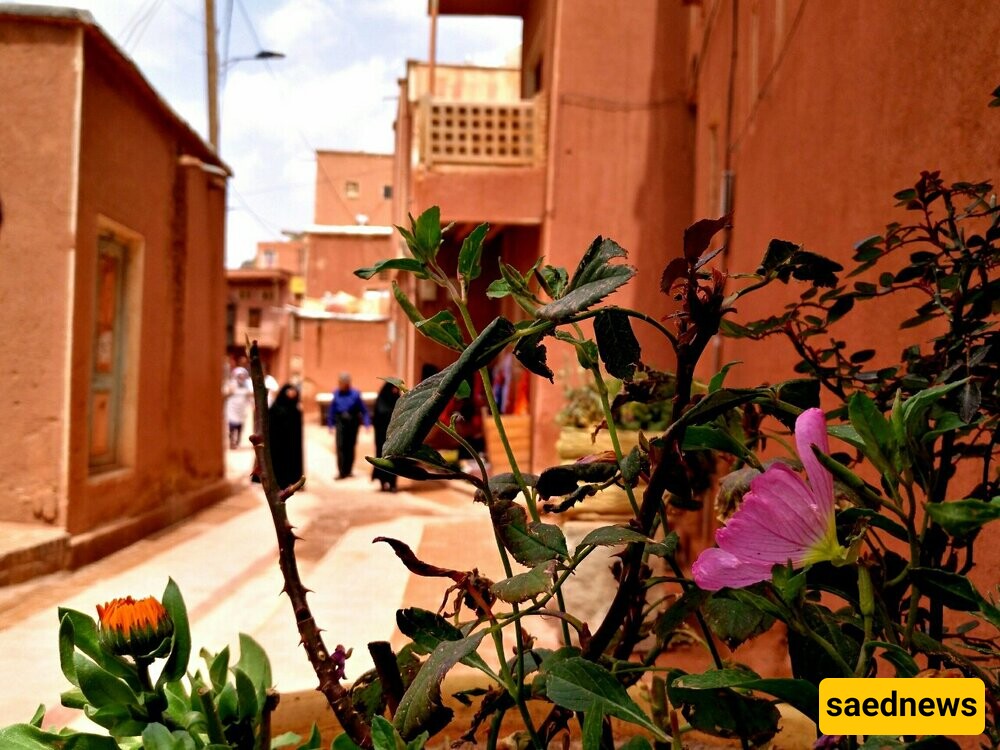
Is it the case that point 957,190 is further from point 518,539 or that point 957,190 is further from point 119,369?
point 119,369

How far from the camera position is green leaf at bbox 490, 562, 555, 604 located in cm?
59

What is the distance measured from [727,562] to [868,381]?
46cm

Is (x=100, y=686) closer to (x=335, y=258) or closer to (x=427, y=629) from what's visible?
(x=427, y=629)

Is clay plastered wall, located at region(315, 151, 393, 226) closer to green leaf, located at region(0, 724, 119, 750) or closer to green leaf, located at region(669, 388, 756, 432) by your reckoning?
green leaf, located at region(0, 724, 119, 750)

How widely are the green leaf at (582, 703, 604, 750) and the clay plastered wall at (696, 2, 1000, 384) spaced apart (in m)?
1.20

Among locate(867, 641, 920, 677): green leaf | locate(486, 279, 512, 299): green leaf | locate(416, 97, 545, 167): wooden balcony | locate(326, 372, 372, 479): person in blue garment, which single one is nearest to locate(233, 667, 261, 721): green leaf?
locate(486, 279, 512, 299): green leaf

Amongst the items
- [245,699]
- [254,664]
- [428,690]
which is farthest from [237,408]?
[428,690]

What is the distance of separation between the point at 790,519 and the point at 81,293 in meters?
5.33

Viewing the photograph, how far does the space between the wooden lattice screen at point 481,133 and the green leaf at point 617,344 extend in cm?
756

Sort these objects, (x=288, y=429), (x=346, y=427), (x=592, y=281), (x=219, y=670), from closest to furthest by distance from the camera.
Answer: (x=592, y=281)
(x=219, y=670)
(x=288, y=429)
(x=346, y=427)

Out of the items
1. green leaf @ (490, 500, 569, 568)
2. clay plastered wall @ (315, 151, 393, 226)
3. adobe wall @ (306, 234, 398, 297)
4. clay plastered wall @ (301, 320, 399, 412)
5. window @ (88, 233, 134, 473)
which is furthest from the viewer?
clay plastered wall @ (315, 151, 393, 226)

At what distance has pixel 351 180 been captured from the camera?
22.6 m

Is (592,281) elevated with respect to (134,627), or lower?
elevated

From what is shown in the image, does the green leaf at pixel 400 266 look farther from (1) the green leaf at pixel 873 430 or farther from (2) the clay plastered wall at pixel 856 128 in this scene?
(2) the clay plastered wall at pixel 856 128
